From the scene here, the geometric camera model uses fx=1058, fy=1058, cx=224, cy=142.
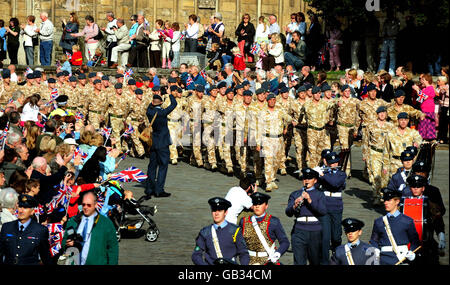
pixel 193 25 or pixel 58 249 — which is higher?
pixel 193 25

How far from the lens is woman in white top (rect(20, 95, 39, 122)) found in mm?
22016

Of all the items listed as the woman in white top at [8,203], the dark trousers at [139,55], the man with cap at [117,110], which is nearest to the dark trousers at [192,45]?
the dark trousers at [139,55]

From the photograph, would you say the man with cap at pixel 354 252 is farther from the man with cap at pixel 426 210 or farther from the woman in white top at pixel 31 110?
the woman in white top at pixel 31 110

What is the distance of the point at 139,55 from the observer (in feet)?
108

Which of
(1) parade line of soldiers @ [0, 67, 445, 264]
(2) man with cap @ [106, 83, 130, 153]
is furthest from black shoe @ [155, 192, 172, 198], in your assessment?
(2) man with cap @ [106, 83, 130, 153]

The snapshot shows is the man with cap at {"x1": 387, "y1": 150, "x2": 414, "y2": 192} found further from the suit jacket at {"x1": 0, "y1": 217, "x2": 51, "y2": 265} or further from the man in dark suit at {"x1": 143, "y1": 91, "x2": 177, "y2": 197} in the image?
the suit jacket at {"x1": 0, "y1": 217, "x2": 51, "y2": 265}

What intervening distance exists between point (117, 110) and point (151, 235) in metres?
9.57

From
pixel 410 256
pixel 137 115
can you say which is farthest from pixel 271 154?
pixel 410 256

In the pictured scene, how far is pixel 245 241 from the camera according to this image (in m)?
12.6

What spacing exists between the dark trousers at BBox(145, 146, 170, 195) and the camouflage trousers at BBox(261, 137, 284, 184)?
2.10m

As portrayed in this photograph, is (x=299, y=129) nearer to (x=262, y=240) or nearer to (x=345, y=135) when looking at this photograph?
(x=345, y=135)
